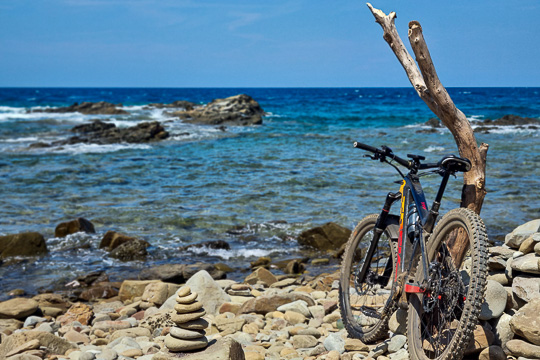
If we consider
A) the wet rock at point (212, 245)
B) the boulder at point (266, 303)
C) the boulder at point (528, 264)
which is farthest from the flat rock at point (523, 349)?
the wet rock at point (212, 245)

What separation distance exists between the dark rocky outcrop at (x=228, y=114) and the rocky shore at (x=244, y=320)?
35.9 meters

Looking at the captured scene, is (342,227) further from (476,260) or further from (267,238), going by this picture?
(476,260)

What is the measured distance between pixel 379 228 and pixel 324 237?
243 inches

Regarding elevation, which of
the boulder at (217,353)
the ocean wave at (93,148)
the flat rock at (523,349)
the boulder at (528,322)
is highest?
the boulder at (528,322)

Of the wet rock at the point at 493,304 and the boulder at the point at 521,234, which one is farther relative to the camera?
the boulder at the point at 521,234

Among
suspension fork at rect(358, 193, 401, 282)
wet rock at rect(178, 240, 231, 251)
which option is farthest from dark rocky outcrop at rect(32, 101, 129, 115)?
suspension fork at rect(358, 193, 401, 282)

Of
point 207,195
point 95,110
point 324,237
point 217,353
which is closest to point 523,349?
point 217,353

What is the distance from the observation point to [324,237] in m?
11.5

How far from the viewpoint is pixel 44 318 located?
25.8 ft

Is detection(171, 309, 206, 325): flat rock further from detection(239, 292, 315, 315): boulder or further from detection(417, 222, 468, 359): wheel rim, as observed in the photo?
detection(239, 292, 315, 315): boulder

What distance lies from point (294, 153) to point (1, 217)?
1420 cm

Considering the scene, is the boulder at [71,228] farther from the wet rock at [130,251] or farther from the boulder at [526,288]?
the boulder at [526,288]

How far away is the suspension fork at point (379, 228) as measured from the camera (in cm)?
519

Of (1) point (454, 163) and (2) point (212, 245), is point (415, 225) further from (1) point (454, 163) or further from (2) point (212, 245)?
(2) point (212, 245)
